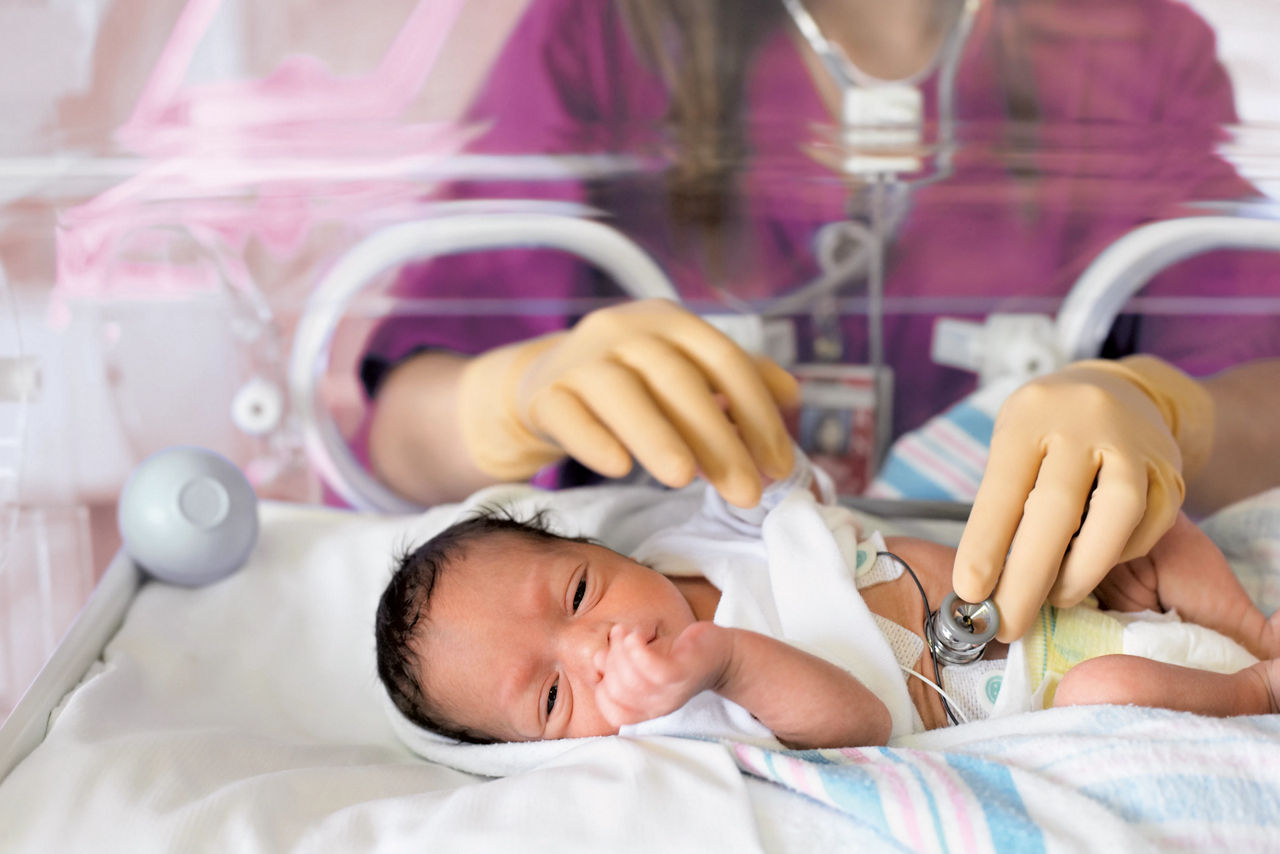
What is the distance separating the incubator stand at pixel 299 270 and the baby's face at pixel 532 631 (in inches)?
18.0

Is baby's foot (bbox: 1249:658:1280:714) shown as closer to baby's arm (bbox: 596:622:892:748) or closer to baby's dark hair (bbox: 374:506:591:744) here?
baby's arm (bbox: 596:622:892:748)

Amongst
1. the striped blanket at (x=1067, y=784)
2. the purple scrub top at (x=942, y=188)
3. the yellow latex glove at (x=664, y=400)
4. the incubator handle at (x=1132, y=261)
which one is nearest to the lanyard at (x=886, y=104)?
the purple scrub top at (x=942, y=188)

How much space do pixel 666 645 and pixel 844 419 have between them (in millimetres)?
667

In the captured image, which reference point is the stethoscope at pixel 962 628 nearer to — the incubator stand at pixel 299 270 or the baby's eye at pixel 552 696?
the baby's eye at pixel 552 696

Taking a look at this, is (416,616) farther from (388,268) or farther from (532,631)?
(388,268)

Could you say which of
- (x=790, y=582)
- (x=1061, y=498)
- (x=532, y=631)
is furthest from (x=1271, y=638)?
(x=532, y=631)

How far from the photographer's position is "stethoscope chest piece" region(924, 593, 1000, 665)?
77 cm

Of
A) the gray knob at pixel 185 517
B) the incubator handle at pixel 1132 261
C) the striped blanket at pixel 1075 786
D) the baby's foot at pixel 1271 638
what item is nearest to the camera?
the striped blanket at pixel 1075 786

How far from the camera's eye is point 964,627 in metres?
0.78

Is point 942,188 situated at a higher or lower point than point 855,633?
higher

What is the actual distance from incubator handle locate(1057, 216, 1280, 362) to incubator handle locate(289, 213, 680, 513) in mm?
468

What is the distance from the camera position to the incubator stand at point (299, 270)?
1209 millimetres

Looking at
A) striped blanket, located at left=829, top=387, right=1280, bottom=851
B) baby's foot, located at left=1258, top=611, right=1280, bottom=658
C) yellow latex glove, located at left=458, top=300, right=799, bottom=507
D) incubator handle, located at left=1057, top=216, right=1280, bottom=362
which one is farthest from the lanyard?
striped blanket, located at left=829, top=387, right=1280, bottom=851

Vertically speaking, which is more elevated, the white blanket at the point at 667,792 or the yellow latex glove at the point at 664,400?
the yellow latex glove at the point at 664,400
